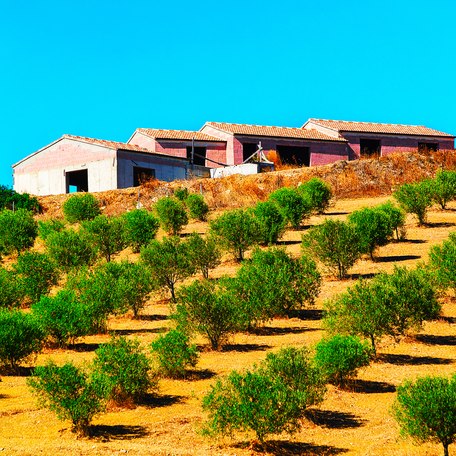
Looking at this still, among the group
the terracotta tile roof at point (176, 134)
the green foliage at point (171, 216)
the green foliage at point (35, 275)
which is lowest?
the green foliage at point (35, 275)

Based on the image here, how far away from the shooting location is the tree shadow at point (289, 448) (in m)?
12.1

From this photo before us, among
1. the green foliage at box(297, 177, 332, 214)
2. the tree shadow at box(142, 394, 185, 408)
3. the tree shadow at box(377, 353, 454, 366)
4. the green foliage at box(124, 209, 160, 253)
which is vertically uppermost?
the green foliage at box(297, 177, 332, 214)

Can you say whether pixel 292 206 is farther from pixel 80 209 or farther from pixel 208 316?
pixel 208 316

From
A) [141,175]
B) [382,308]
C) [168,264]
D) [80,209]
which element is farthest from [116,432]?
[141,175]

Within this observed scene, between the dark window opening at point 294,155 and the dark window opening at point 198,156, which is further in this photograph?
the dark window opening at point 294,155

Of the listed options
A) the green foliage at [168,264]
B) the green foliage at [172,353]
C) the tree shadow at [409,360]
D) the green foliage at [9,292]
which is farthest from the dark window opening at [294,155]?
the green foliage at [172,353]

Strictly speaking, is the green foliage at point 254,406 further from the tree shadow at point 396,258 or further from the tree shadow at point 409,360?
the tree shadow at point 396,258

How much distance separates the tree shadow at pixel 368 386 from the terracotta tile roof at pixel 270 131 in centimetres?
3979

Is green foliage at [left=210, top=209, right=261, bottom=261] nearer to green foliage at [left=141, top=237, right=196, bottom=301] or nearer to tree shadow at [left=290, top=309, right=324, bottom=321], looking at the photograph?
green foliage at [left=141, top=237, right=196, bottom=301]

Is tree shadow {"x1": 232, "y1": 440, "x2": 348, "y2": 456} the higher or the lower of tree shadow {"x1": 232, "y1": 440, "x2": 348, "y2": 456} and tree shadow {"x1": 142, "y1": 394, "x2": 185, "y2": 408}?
the lower

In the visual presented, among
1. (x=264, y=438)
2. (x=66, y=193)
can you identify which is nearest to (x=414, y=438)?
(x=264, y=438)

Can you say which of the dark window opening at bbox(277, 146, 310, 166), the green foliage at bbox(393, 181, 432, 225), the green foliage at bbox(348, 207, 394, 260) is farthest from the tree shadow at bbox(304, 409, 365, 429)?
the dark window opening at bbox(277, 146, 310, 166)

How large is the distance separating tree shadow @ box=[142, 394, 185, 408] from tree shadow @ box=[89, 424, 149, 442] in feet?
4.42

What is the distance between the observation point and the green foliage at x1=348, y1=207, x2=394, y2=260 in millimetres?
28688
